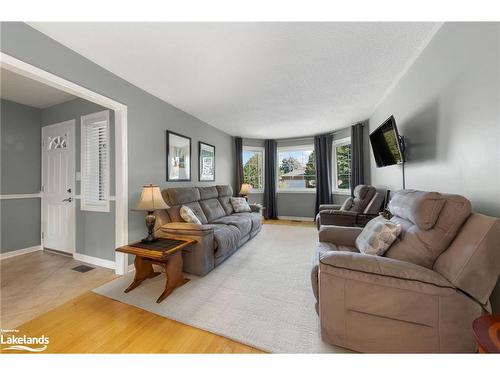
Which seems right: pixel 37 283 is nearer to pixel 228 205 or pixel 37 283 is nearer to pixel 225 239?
pixel 225 239

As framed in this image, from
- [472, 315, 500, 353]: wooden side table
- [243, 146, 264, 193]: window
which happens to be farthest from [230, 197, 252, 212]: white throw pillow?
[472, 315, 500, 353]: wooden side table

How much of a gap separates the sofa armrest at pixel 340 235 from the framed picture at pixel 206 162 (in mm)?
2892

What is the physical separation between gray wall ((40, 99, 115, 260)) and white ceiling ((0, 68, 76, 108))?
140 millimetres

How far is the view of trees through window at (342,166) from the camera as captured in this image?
490 centimetres

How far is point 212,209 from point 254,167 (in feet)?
9.41

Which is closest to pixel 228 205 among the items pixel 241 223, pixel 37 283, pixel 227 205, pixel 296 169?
pixel 227 205

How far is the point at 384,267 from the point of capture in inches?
45.2

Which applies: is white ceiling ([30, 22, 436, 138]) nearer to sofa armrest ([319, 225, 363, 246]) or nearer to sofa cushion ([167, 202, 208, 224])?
sofa cushion ([167, 202, 208, 224])

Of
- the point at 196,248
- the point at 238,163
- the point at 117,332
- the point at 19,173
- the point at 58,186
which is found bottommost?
the point at 117,332

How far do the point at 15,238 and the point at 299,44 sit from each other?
480 cm
